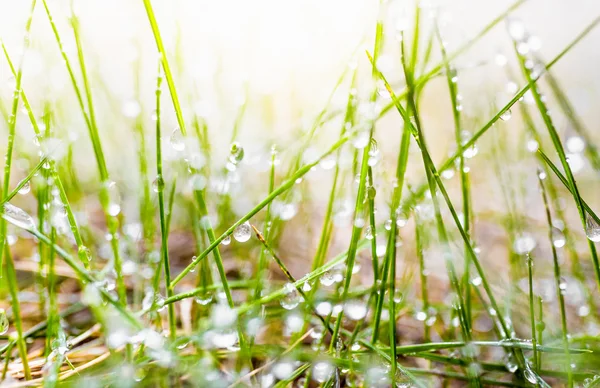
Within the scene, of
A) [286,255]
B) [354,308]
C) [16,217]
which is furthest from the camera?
[286,255]

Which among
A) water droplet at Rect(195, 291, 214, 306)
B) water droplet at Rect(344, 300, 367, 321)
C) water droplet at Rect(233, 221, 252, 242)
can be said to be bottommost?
water droplet at Rect(344, 300, 367, 321)

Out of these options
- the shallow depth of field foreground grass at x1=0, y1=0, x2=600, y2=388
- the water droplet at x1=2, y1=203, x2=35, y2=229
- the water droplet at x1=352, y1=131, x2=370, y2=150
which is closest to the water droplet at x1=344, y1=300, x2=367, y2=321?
the shallow depth of field foreground grass at x1=0, y1=0, x2=600, y2=388

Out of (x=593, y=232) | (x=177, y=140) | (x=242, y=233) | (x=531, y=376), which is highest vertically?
(x=177, y=140)

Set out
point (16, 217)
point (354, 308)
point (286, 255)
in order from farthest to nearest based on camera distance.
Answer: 1. point (286, 255)
2. point (354, 308)
3. point (16, 217)

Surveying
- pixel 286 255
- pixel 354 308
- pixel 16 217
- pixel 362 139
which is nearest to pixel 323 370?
pixel 354 308

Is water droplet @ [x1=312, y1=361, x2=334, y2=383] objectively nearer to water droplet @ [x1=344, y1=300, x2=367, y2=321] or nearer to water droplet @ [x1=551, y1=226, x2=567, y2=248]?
water droplet @ [x1=344, y1=300, x2=367, y2=321]

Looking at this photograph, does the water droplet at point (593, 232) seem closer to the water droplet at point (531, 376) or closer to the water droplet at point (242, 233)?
the water droplet at point (531, 376)

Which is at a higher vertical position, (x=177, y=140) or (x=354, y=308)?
(x=177, y=140)

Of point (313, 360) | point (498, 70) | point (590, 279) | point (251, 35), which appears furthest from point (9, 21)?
Answer: point (498, 70)

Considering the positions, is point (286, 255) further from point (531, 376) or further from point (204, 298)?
point (531, 376)
